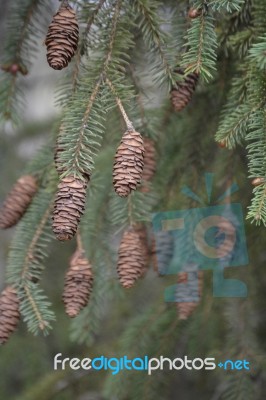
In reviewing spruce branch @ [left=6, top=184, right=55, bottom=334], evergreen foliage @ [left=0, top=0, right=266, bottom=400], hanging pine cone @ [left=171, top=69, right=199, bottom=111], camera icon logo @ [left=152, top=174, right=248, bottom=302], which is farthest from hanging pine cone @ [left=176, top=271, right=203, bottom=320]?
hanging pine cone @ [left=171, top=69, right=199, bottom=111]

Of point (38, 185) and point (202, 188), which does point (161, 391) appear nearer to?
point (202, 188)

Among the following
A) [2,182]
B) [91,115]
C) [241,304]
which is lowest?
[241,304]

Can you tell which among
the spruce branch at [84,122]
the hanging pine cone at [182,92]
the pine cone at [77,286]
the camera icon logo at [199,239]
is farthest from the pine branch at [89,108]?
the camera icon logo at [199,239]

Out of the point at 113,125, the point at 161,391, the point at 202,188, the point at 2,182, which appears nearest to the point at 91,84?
the point at 113,125

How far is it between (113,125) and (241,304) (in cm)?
61

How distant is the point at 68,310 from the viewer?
101cm

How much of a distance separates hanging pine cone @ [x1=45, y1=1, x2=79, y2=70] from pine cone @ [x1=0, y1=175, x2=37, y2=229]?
38cm

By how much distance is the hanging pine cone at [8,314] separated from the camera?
1030 millimetres

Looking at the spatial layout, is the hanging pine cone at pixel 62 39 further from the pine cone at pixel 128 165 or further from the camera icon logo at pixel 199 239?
the camera icon logo at pixel 199 239

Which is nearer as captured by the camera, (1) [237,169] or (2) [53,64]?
(2) [53,64]

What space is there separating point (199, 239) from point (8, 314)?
0.45 m

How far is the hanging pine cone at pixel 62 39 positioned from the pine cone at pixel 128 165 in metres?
0.17

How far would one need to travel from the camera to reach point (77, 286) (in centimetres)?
105

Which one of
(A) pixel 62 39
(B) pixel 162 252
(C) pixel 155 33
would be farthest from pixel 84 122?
(B) pixel 162 252
